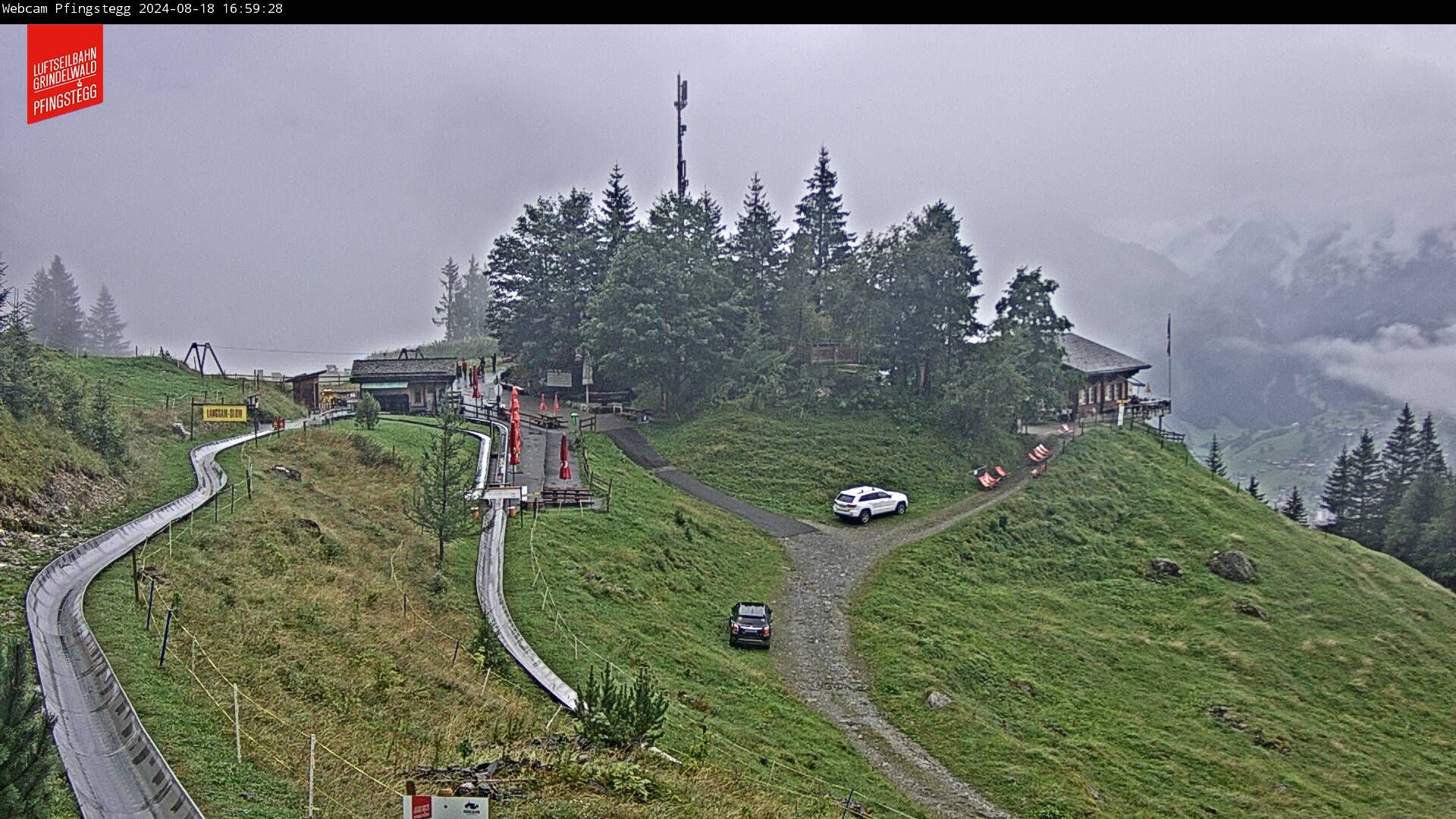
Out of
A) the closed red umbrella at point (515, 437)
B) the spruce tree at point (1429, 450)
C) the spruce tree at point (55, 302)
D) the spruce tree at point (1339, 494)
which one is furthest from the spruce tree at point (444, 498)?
the spruce tree at point (55, 302)

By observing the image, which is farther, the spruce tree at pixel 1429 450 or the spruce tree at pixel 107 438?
the spruce tree at pixel 1429 450

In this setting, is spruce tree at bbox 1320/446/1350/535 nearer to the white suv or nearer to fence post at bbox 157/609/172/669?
the white suv

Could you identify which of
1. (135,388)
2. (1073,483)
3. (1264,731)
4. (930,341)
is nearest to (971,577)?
(1264,731)

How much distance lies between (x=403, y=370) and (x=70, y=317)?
87.1 meters

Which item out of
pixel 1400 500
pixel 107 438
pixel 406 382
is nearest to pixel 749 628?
pixel 107 438

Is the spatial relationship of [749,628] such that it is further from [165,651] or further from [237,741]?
[237,741]

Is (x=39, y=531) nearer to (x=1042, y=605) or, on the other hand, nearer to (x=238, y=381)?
(x=1042, y=605)

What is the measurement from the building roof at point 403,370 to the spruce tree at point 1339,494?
7088 centimetres

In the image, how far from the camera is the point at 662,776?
12.0m

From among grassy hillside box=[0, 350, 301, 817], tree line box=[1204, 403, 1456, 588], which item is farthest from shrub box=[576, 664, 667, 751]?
tree line box=[1204, 403, 1456, 588]

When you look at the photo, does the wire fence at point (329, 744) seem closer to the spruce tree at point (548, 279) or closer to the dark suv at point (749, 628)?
the dark suv at point (749, 628)

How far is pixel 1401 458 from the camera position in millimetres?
68125

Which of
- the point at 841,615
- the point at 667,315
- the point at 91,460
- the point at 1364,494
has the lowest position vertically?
the point at 1364,494

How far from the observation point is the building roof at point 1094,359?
5828 cm
